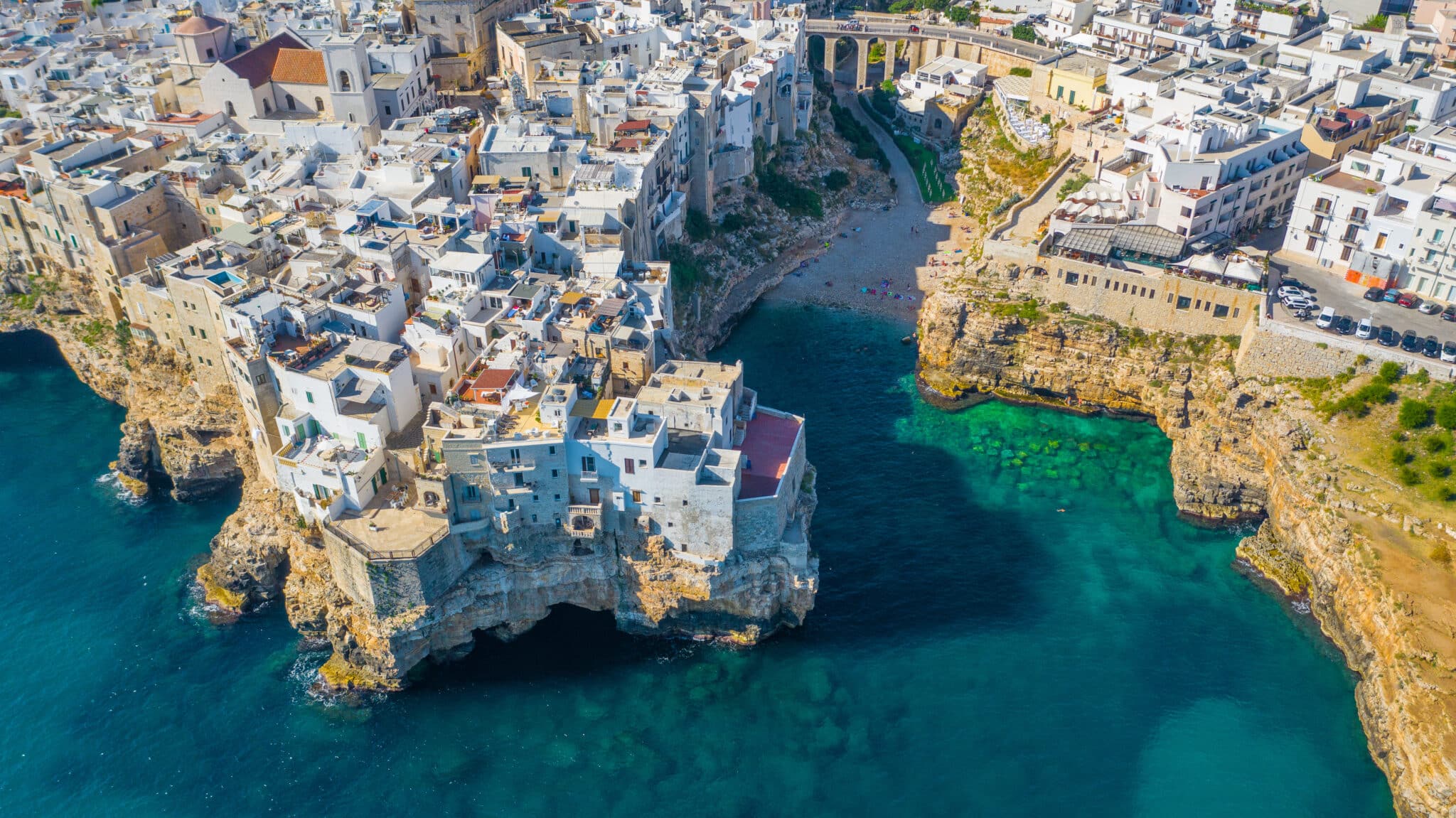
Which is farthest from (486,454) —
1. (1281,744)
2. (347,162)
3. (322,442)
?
(1281,744)

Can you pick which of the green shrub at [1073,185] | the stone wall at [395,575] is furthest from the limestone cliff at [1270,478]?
the stone wall at [395,575]

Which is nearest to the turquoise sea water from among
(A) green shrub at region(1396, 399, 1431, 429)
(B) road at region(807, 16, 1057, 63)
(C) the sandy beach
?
(A) green shrub at region(1396, 399, 1431, 429)

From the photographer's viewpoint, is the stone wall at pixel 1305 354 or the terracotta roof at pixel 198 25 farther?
the terracotta roof at pixel 198 25

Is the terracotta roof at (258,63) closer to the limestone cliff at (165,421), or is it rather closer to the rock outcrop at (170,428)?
the limestone cliff at (165,421)

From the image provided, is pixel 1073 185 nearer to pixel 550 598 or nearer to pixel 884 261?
pixel 884 261

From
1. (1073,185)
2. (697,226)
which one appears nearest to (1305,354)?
(1073,185)

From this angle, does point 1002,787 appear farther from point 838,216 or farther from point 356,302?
point 838,216
